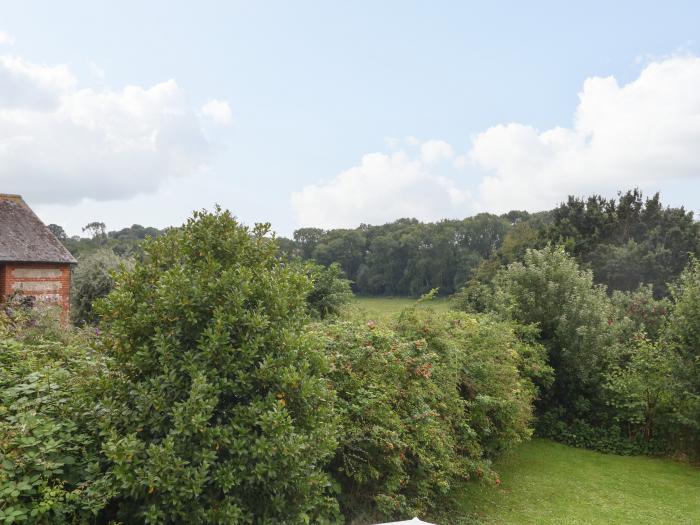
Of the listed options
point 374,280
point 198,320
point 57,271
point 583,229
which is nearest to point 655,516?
point 198,320

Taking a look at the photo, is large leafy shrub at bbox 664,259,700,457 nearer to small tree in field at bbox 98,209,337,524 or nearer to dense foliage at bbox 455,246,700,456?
dense foliage at bbox 455,246,700,456

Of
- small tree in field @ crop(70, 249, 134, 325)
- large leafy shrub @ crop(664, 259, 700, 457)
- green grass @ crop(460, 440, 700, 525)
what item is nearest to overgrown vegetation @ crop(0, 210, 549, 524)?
green grass @ crop(460, 440, 700, 525)

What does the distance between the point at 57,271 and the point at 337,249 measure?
57.8 meters

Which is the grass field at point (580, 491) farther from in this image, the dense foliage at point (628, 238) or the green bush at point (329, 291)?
the dense foliage at point (628, 238)

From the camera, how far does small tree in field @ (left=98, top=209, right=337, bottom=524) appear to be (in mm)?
4023

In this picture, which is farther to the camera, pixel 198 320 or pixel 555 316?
pixel 555 316

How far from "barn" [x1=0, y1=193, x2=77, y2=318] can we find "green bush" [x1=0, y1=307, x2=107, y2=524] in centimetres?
1192

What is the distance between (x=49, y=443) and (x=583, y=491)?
31.9ft

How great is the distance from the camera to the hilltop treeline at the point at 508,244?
29391mm

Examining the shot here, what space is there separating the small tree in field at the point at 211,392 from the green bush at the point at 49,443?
0.29 meters

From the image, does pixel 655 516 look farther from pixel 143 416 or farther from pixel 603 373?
pixel 143 416

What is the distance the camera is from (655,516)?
914 cm

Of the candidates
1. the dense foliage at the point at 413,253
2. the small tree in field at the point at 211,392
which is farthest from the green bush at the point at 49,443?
the dense foliage at the point at 413,253

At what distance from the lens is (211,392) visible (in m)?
4.19
